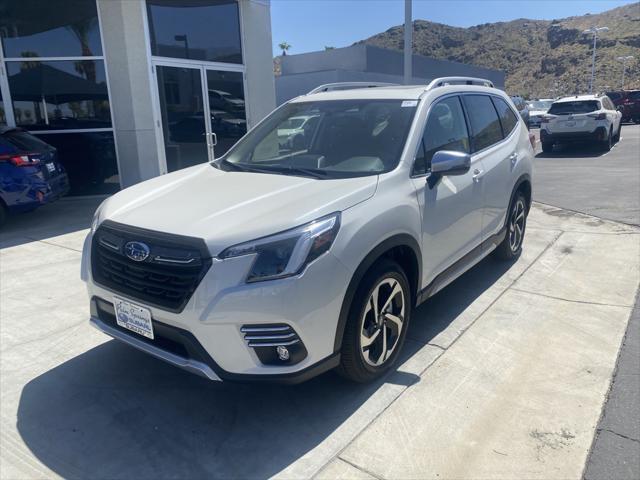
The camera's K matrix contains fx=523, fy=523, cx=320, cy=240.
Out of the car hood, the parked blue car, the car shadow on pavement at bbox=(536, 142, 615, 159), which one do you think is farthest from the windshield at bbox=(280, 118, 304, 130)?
the car shadow on pavement at bbox=(536, 142, 615, 159)

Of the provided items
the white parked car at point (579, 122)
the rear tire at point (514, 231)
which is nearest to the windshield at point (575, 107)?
the white parked car at point (579, 122)

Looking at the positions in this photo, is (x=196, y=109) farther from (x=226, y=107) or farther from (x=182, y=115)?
(x=226, y=107)

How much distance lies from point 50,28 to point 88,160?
7.87 ft

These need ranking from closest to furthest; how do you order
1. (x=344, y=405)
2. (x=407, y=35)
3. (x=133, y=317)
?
(x=133, y=317) < (x=344, y=405) < (x=407, y=35)

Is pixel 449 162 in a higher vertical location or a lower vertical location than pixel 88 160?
higher

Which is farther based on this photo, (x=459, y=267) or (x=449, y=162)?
(x=459, y=267)

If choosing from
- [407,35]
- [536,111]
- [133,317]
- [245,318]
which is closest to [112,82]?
[407,35]

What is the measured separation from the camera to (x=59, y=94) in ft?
31.1

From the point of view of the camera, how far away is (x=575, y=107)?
15.3m

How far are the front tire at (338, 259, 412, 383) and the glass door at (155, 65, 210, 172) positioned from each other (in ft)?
24.5

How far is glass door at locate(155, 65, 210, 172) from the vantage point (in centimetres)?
965

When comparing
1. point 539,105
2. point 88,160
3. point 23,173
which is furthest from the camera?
point 539,105

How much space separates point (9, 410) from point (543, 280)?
4.63 metres

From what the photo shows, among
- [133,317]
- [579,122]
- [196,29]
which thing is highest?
[196,29]
